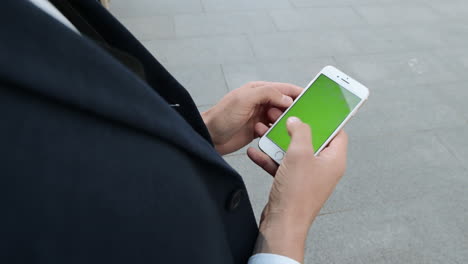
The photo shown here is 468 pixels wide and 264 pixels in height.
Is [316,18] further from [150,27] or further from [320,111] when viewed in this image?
[320,111]

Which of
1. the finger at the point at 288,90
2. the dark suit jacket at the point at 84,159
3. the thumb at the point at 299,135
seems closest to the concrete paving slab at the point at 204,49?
the finger at the point at 288,90

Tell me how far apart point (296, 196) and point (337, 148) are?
0.75 ft

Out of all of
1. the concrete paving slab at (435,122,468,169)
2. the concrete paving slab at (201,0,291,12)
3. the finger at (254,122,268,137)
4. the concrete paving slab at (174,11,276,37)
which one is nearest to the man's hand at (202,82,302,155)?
the finger at (254,122,268,137)

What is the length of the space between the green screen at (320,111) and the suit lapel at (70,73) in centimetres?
68

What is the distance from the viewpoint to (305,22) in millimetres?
2680

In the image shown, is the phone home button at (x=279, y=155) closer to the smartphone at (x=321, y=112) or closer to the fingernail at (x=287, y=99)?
the smartphone at (x=321, y=112)

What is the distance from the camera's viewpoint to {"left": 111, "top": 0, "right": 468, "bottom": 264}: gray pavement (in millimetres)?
1374

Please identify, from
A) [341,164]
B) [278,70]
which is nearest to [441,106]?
[278,70]

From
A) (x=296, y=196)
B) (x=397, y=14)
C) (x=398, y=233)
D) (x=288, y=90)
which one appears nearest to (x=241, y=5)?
(x=397, y=14)

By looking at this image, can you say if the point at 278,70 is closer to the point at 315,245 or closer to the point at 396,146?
the point at 396,146

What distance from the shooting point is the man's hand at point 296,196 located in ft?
2.06

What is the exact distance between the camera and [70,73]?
0.84 ft

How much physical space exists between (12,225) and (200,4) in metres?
2.91

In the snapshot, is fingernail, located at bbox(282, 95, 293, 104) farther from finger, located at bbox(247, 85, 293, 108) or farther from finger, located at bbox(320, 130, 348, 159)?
finger, located at bbox(320, 130, 348, 159)
